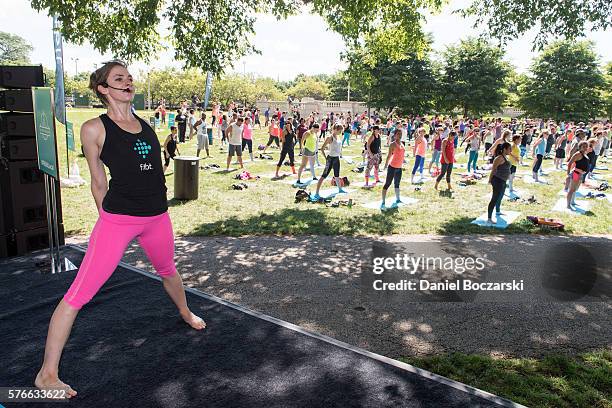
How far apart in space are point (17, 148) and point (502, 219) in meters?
9.35

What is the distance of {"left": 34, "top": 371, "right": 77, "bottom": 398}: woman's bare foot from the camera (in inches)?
122

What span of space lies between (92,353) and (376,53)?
36.8ft

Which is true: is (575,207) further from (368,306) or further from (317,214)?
(368,306)

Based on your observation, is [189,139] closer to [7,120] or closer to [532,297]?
[7,120]

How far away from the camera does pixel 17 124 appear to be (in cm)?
636

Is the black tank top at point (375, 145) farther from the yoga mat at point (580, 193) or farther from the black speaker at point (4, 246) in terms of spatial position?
the black speaker at point (4, 246)

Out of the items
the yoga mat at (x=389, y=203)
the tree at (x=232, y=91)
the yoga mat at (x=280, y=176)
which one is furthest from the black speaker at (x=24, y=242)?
the tree at (x=232, y=91)

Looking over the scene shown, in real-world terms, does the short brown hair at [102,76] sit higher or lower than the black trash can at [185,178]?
higher

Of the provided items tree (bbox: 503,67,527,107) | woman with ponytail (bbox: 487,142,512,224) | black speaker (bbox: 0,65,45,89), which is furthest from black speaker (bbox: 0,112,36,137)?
tree (bbox: 503,67,527,107)

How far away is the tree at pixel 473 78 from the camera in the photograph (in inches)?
2146

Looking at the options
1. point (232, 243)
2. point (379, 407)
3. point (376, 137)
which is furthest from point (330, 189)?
point (379, 407)

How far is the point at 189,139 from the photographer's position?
27156 mm

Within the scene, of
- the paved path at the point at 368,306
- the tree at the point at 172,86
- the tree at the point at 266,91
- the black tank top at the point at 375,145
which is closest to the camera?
the paved path at the point at 368,306

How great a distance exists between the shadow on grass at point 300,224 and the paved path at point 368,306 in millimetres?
869
